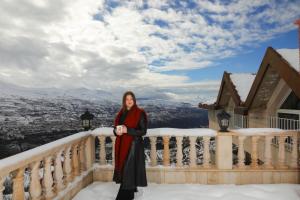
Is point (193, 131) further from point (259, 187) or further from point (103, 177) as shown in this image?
point (103, 177)

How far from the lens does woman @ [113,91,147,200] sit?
442 centimetres

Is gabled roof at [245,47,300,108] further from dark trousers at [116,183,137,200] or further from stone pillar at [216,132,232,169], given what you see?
dark trousers at [116,183,137,200]

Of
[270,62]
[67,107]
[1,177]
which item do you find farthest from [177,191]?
[67,107]

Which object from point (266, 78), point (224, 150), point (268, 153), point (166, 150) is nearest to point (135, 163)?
point (166, 150)

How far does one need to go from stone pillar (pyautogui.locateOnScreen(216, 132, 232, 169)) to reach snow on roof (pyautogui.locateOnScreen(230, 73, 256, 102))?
729 cm

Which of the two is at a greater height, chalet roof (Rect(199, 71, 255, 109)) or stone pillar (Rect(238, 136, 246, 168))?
chalet roof (Rect(199, 71, 255, 109))

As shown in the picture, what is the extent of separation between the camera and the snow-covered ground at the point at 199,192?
189 inches

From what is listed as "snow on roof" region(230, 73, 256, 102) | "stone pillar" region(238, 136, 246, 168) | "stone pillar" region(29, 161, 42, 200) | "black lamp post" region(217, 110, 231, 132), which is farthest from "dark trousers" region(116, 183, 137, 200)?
"snow on roof" region(230, 73, 256, 102)

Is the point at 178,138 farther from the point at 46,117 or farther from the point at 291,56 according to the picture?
the point at 46,117

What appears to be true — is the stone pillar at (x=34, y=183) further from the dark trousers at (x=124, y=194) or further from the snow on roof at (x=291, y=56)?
the snow on roof at (x=291, y=56)

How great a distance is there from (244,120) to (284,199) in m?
9.38

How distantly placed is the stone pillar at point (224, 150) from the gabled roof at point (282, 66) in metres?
3.05

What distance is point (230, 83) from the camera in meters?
13.8

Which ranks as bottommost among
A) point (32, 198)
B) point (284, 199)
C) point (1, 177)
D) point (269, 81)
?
point (284, 199)
